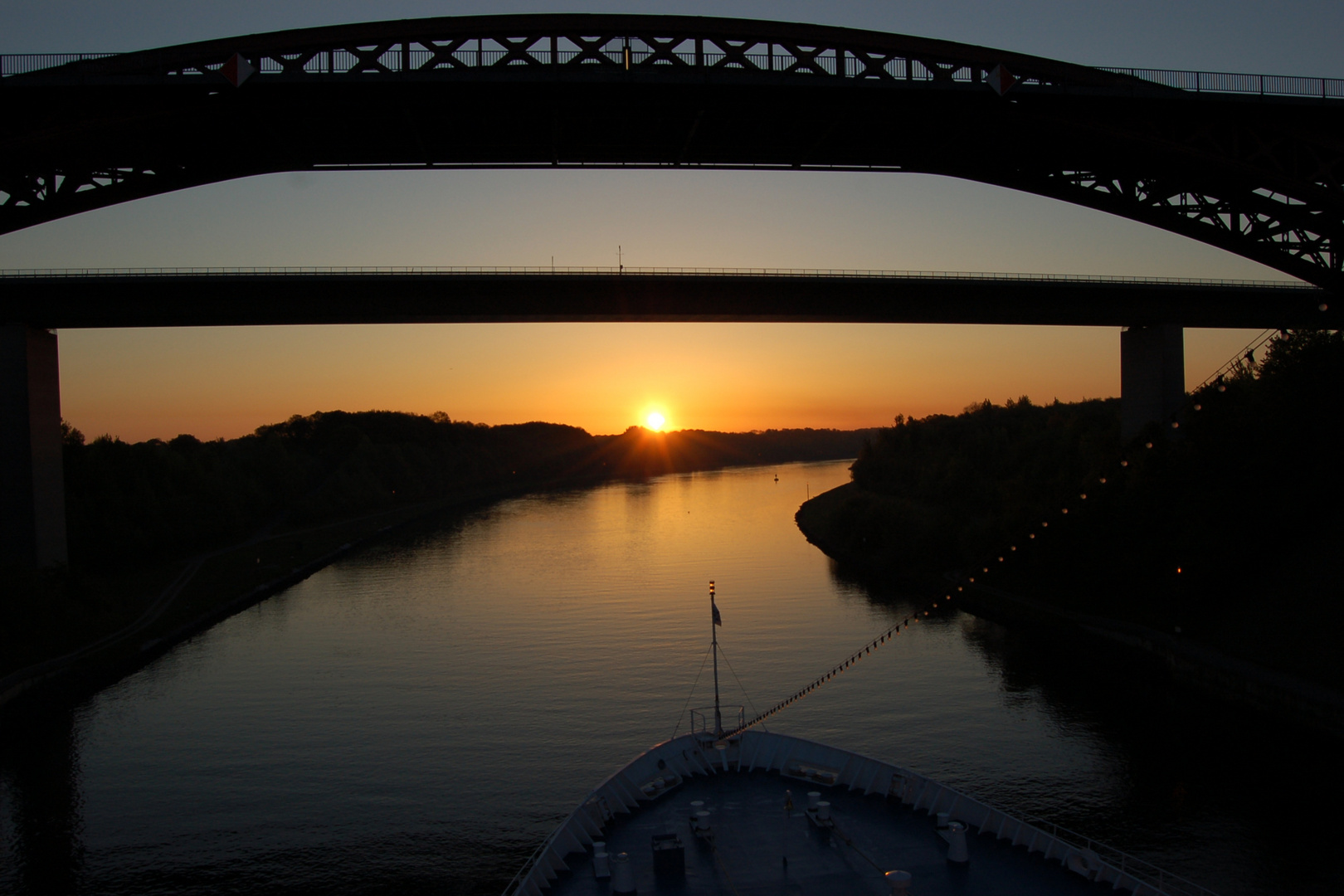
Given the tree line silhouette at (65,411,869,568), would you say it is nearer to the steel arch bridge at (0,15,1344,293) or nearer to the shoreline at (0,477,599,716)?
the shoreline at (0,477,599,716)

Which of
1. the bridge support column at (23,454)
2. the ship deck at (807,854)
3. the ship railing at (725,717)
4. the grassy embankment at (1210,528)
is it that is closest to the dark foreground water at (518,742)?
the ship railing at (725,717)

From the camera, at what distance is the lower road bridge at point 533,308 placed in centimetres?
3281

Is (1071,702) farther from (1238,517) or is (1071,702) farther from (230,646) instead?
(230,646)

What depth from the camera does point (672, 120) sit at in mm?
27547

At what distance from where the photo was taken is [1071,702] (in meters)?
26.9

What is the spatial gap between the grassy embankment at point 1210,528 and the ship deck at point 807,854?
14168mm

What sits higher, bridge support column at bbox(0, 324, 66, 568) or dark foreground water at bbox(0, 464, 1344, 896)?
bridge support column at bbox(0, 324, 66, 568)

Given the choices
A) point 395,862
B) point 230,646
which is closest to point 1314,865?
point 395,862

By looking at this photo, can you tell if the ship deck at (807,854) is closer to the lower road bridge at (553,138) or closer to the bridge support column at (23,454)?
the lower road bridge at (553,138)

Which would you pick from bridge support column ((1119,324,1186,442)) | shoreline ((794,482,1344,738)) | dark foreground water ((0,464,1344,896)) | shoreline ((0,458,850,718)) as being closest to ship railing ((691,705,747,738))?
dark foreground water ((0,464,1344,896))

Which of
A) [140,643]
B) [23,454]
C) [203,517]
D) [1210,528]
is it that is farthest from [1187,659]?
[203,517]

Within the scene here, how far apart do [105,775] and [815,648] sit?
2112cm

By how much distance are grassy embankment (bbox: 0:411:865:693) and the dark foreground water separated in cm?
310

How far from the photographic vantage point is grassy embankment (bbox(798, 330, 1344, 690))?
27.1 metres
